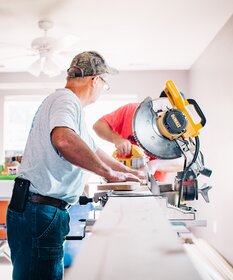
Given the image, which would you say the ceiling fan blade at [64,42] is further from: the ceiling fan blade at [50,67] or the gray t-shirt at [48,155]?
the gray t-shirt at [48,155]

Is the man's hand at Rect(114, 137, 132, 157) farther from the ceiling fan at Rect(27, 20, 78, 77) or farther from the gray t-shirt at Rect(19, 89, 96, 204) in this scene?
the ceiling fan at Rect(27, 20, 78, 77)

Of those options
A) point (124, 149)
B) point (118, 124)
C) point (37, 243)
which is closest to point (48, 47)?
point (118, 124)

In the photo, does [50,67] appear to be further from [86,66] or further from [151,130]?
[151,130]

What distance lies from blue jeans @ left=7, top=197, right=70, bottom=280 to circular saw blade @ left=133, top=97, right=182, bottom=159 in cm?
44

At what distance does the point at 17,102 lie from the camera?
598 cm

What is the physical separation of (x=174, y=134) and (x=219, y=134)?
276 cm

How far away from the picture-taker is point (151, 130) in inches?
54.4

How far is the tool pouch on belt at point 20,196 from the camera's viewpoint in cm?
136

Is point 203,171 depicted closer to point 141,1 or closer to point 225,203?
point 141,1

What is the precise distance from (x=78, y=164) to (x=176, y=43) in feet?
11.1

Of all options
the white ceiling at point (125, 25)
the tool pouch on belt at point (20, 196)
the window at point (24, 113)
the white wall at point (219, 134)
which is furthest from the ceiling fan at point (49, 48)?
the tool pouch on belt at point (20, 196)

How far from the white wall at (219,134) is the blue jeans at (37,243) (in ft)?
8.26

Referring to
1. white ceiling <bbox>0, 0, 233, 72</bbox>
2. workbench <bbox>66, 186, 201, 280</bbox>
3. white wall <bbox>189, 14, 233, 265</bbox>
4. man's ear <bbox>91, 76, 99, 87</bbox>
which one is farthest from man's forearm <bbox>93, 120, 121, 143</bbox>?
white wall <bbox>189, 14, 233, 265</bbox>

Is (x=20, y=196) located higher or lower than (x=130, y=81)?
lower
